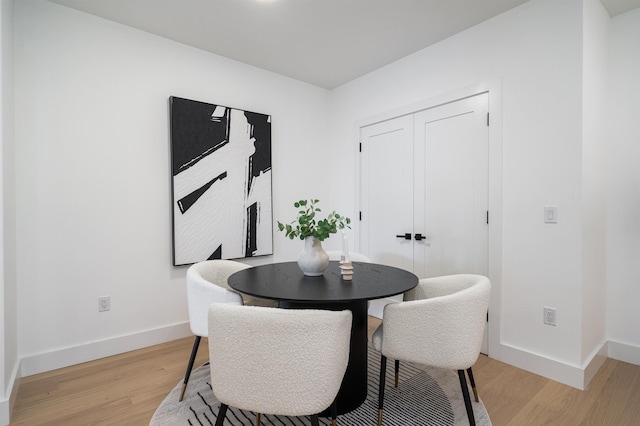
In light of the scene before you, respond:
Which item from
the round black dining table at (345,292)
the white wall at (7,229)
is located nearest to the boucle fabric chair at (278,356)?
the round black dining table at (345,292)

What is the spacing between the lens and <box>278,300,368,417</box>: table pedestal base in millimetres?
1798

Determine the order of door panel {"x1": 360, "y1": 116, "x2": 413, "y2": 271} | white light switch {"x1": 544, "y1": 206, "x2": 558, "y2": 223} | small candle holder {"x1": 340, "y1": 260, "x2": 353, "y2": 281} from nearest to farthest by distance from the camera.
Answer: small candle holder {"x1": 340, "y1": 260, "x2": 353, "y2": 281} → white light switch {"x1": 544, "y1": 206, "x2": 558, "y2": 223} → door panel {"x1": 360, "y1": 116, "x2": 413, "y2": 271}

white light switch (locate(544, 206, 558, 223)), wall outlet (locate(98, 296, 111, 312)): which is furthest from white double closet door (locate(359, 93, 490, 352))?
wall outlet (locate(98, 296, 111, 312))

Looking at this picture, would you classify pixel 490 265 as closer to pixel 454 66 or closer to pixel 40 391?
pixel 454 66

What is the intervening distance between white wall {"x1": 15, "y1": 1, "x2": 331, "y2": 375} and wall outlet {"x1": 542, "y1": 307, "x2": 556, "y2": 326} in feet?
9.30

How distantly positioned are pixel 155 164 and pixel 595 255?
134 inches

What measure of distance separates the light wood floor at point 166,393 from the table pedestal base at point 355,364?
0.72 m

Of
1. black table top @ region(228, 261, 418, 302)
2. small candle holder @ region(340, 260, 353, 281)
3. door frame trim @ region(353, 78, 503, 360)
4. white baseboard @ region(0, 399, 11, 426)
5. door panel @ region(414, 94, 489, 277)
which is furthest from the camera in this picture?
door panel @ region(414, 94, 489, 277)

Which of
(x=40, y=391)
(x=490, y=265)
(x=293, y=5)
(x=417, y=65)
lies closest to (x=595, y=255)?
(x=490, y=265)

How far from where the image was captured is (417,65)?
3053mm

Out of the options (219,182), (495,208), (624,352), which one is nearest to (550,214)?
(495,208)

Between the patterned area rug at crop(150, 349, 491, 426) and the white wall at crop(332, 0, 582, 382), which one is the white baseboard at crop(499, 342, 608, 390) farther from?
the patterned area rug at crop(150, 349, 491, 426)

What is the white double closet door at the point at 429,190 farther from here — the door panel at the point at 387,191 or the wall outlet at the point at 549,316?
the wall outlet at the point at 549,316

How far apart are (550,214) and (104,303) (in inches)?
130
